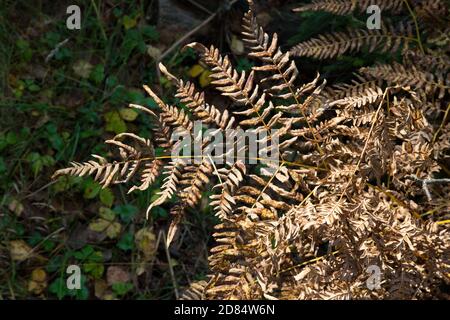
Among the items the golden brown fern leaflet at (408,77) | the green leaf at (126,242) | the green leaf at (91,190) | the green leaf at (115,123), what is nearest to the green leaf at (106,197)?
the green leaf at (91,190)

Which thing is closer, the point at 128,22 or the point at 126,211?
the point at 126,211

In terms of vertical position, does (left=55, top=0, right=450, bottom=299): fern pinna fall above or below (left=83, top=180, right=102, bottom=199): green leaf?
below

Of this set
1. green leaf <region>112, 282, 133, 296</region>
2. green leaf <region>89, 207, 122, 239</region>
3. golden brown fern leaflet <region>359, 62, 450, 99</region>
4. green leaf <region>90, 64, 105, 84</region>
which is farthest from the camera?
green leaf <region>90, 64, 105, 84</region>

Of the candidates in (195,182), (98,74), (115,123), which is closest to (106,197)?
(115,123)

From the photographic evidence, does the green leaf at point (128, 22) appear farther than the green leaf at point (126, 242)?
Yes

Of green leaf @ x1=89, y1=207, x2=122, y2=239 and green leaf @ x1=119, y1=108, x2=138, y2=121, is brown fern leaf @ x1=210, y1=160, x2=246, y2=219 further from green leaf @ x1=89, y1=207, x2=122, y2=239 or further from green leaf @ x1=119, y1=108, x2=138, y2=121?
green leaf @ x1=119, y1=108, x2=138, y2=121

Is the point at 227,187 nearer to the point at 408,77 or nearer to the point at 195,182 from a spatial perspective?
the point at 195,182

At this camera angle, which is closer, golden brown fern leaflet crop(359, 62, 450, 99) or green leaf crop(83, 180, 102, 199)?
golden brown fern leaflet crop(359, 62, 450, 99)

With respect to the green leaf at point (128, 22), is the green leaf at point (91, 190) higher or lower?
lower

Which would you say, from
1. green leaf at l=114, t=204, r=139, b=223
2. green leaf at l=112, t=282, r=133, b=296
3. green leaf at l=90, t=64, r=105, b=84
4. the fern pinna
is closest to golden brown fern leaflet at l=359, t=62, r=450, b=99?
the fern pinna

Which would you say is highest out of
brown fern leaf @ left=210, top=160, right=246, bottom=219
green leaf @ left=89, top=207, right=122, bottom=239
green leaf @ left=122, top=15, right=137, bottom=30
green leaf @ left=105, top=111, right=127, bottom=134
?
green leaf @ left=122, top=15, right=137, bottom=30

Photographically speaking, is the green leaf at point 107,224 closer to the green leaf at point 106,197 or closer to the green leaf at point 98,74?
the green leaf at point 106,197

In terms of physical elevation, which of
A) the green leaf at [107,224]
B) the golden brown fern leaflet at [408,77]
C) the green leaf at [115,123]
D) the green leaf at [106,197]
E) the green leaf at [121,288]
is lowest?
the green leaf at [121,288]
